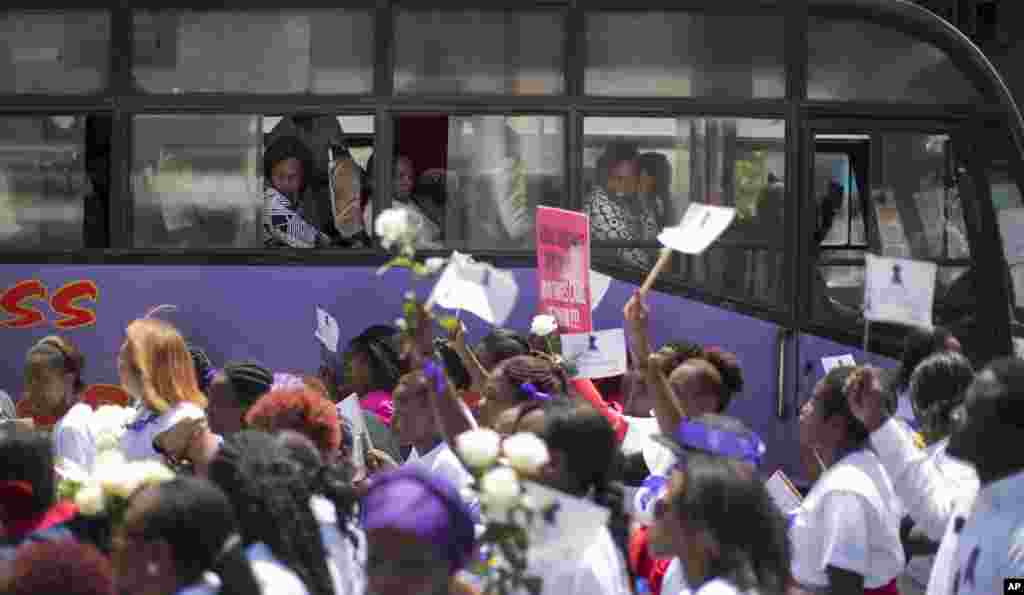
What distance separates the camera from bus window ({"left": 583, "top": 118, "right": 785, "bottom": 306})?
9.95m

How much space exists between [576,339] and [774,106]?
94.1 inches

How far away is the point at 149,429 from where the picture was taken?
267 inches

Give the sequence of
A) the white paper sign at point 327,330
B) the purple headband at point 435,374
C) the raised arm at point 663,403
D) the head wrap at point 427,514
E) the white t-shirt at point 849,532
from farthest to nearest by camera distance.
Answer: the white paper sign at point 327,330 < the raised arm at point 663,403 < the white t-shirt at point 849,532 < the purple headband at point 435,374 < the head wrap at point 427,514

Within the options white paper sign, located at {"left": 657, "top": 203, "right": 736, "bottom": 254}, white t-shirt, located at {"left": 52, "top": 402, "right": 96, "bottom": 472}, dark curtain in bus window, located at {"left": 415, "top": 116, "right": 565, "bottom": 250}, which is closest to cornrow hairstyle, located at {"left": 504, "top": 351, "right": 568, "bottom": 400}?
white paper sign, located at {"left": 657, "top": 203, "right": 736, "bottom": 254}

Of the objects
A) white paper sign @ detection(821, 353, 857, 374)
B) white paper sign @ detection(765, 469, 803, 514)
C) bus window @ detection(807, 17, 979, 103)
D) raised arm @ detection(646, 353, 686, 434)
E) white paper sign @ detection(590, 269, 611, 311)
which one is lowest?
white paper sign @ detection(765, 469, 803, 514)

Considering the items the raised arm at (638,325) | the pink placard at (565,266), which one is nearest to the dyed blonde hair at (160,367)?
the raised arm at (638,325)

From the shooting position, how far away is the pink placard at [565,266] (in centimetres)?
861

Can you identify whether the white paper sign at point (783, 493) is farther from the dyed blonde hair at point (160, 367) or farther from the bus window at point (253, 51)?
the bus window at point (253, 51)

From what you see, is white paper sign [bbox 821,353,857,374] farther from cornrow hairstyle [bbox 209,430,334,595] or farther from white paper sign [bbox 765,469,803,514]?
cornrow hairstyle [bbox 209,430,334,595]

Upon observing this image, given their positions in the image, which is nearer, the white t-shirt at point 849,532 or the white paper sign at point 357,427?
the white t-shirt at point 849,532

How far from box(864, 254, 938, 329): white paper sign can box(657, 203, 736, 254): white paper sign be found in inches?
69.1

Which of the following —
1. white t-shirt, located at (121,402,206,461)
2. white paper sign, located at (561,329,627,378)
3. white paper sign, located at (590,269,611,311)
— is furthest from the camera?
white paper sign, located at (590,269,611,311)

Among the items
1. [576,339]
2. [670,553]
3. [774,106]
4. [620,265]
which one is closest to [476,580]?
[670,553]

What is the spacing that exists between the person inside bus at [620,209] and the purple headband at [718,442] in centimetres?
487
